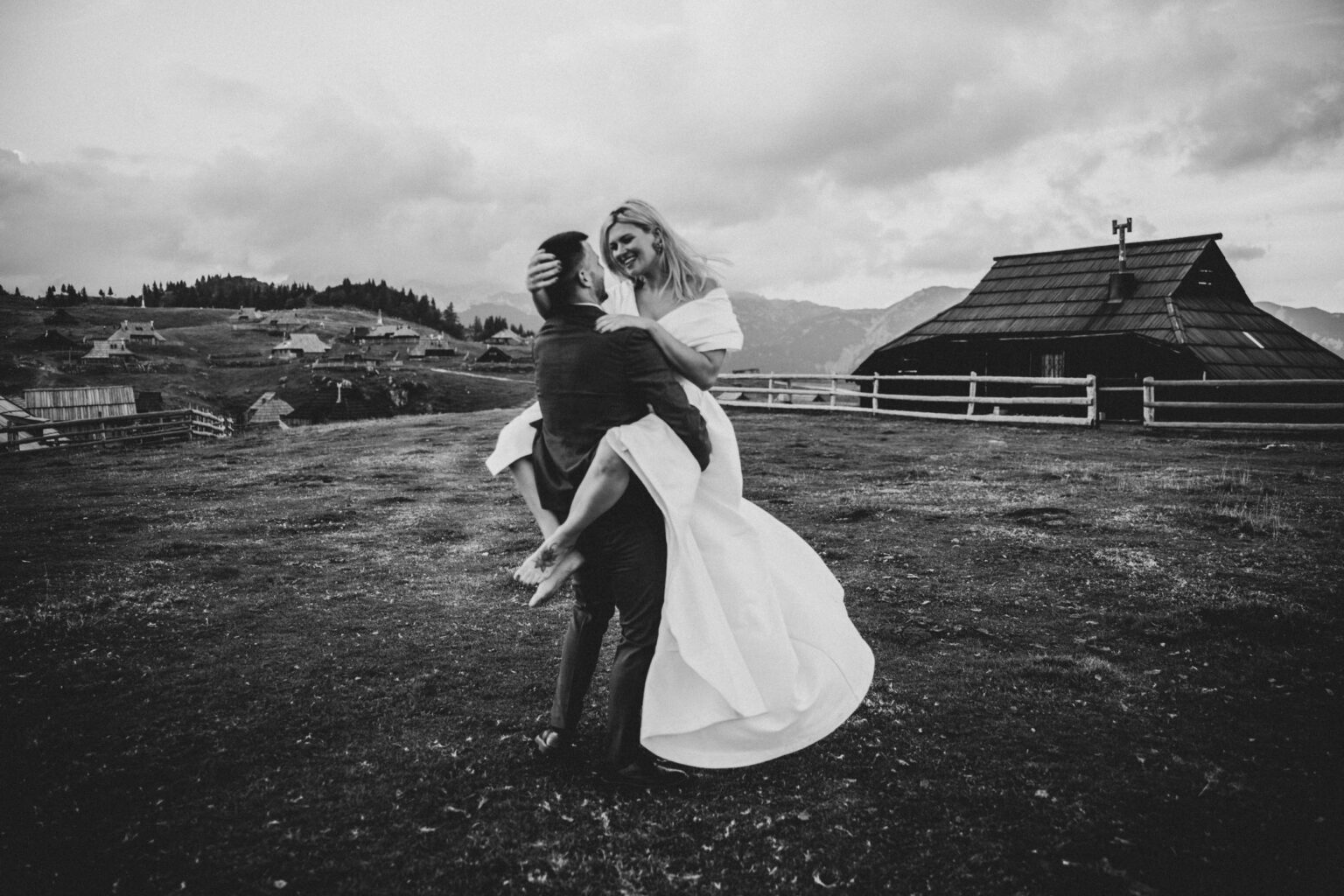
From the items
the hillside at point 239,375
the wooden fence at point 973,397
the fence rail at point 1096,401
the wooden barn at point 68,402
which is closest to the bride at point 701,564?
the fence rail at point 1096,401

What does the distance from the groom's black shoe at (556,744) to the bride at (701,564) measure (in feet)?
1.68

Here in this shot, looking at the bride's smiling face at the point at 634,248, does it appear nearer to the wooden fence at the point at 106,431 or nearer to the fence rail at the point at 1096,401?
the fence rail at the point at 1096,401

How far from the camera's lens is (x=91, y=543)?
8.00 meters

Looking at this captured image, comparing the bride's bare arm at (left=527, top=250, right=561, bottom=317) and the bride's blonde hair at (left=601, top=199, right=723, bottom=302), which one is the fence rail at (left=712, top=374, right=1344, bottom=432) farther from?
the bride's bare arm at (left=527, top=250, right=561, bottom=317)

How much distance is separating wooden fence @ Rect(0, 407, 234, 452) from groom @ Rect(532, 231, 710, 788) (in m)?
23.1

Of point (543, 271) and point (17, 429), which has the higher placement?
point (543, 271)

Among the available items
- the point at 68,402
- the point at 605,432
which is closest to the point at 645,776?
the point at 605,432

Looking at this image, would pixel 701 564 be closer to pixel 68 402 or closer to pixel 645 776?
pixel 645 776

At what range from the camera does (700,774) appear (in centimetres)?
337

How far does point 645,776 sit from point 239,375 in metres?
103

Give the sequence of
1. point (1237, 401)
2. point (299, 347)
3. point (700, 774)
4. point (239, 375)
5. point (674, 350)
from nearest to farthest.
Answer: point (674, 350) < point (700, 774) < point (1237, 401) < point (239, 375) < point (299, 347)

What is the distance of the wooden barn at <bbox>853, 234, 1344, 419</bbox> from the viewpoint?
21.2 m

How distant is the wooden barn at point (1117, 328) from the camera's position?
69.6 feet

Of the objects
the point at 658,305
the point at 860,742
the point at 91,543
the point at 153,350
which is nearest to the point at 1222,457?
the point at 860,742
